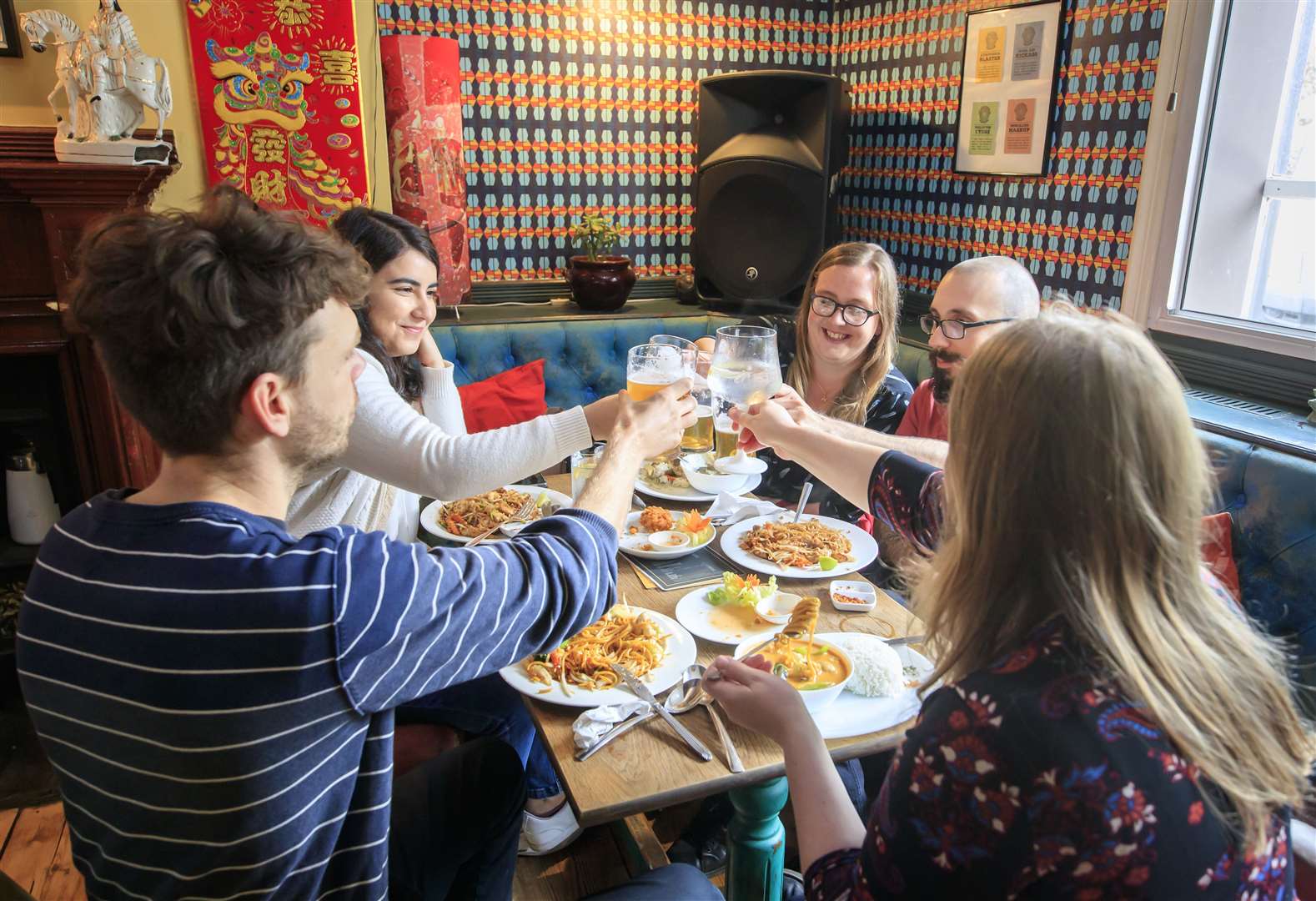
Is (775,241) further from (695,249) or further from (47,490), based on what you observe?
(47,490)

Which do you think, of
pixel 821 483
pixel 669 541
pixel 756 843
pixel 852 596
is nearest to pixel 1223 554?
pixel 821 483

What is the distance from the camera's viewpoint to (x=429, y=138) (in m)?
3.48

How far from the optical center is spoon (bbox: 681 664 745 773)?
1.17m

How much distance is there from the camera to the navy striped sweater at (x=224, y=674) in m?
0.89

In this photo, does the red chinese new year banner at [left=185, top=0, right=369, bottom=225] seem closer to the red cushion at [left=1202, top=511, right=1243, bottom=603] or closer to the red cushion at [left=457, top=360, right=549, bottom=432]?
the red cushion at [left=457, top=360, right=549, bottom=432]

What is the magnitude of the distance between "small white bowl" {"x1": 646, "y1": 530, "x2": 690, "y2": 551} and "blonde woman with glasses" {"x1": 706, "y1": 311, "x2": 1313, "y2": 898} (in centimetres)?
94

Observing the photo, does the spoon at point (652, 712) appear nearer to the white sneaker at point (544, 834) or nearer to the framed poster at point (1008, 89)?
the white sneaker at point (544, 834)

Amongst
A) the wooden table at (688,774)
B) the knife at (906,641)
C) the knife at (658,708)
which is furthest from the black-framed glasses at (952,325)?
the knife at (658,708)

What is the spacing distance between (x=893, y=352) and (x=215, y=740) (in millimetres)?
1986

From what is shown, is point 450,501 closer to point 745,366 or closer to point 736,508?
point 736,508

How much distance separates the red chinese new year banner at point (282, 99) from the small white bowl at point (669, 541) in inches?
80.4

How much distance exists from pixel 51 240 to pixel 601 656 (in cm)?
223

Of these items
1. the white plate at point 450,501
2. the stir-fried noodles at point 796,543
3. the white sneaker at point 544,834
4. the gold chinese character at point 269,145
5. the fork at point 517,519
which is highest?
the gold chinese character at point 269,145

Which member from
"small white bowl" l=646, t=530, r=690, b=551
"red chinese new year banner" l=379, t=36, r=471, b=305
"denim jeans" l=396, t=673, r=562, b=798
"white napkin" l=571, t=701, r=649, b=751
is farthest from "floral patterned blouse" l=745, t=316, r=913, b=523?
"red chinese new year banner" l=379, t=36, r=471, b=305
